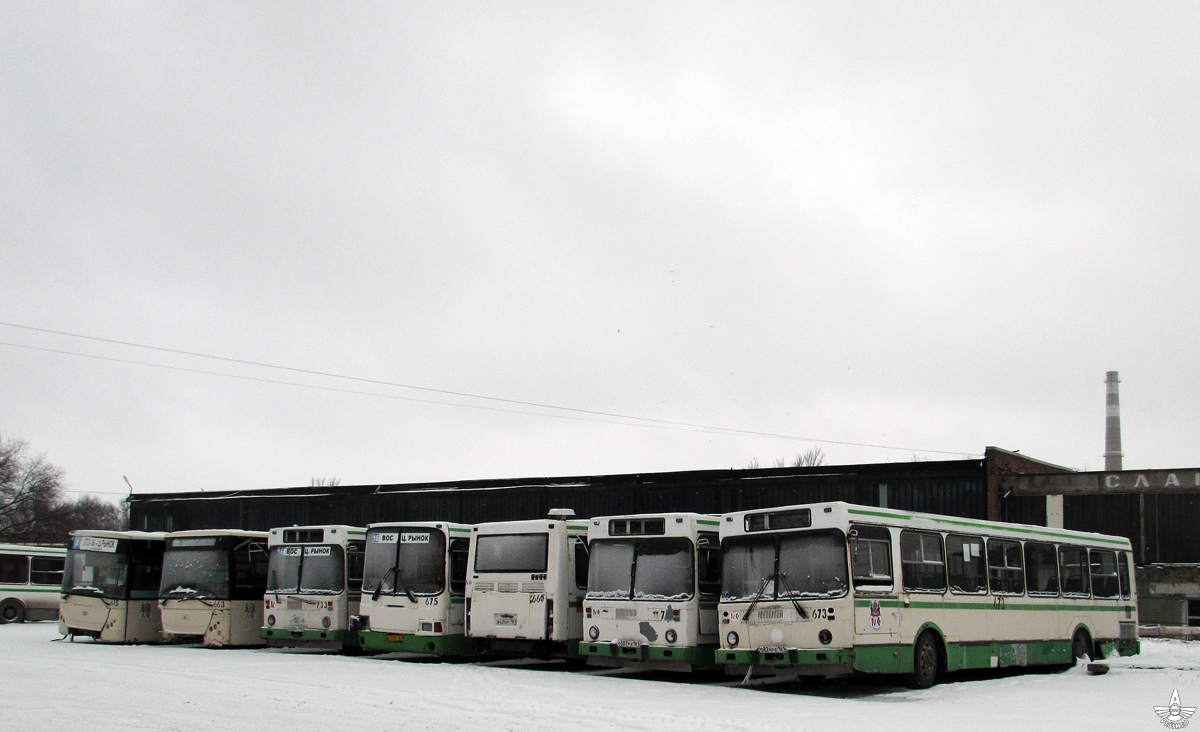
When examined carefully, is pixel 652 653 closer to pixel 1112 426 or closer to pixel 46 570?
pixel 46 570

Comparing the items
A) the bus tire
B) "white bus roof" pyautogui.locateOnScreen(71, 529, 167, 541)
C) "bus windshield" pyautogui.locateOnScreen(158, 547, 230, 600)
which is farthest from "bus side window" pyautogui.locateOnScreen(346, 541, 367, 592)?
the bus tire

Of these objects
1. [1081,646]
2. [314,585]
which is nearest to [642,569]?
[314,585]

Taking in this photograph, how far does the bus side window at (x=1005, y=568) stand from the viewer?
59.5ft

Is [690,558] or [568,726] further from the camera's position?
[690,558]

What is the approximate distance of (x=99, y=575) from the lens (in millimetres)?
24984

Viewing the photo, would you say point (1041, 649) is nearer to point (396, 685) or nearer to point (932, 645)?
point (932, 645)

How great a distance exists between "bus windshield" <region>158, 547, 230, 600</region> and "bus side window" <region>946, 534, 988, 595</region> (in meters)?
15.0

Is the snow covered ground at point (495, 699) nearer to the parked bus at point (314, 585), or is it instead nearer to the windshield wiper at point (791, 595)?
the windshield wiper at point (791, 595)

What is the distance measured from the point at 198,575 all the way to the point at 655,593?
11.2 m

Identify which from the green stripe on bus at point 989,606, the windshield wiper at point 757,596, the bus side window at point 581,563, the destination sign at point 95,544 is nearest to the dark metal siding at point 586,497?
the green stripe on bus at point 989,606

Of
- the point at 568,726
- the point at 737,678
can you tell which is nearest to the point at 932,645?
the point at 737,678

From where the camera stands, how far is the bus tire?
110 feet

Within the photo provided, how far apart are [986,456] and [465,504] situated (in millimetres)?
17135

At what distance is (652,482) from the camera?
107 ft
